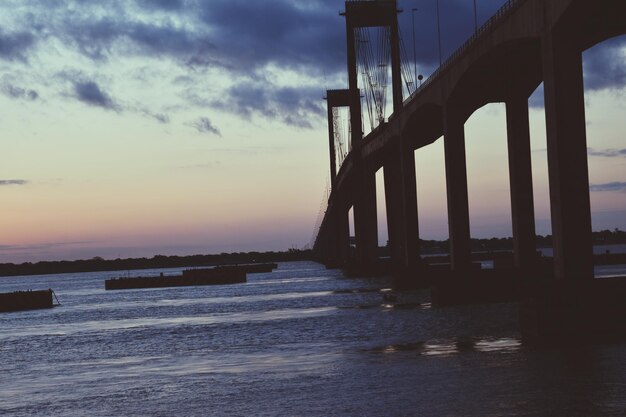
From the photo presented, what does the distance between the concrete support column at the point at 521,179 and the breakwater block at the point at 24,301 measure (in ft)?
184

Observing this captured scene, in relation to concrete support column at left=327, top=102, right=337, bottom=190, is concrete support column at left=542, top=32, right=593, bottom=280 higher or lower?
lower

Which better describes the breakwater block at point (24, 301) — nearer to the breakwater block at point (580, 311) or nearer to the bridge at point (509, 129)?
the bridge at point (509, 129)

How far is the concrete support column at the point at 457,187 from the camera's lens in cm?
5328

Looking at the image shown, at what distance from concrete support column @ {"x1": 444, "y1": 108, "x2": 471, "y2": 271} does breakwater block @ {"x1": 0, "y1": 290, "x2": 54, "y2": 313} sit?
51381mm

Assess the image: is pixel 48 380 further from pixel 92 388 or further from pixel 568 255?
pixel 568 255

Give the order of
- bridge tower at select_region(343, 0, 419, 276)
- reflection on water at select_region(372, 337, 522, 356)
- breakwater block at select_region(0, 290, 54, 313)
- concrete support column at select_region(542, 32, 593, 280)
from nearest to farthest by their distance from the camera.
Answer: reflection on water at select_region(372, 337, 522, 356)
concrete support column at select_region(542, 32, 593, 280)
bridge tower at select_region(343, 0, 419, 276)
breakwater block at select_region(0, 290, 54, 313)

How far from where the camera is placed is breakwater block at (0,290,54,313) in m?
91.4

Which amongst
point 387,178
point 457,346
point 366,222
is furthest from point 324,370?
point 366,222

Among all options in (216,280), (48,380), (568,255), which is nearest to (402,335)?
(568,255)

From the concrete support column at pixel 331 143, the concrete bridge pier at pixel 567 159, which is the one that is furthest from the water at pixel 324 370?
the concrete support column at pixel 331 143

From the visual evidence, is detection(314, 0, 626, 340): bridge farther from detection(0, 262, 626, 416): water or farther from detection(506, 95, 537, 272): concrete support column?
detection(0, 262, 626, 416): water

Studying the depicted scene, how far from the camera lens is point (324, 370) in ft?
87.7

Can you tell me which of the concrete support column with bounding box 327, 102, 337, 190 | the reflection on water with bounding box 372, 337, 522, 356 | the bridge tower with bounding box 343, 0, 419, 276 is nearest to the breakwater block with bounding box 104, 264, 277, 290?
the concrete support column with bounding box 327, 102, 337, 190

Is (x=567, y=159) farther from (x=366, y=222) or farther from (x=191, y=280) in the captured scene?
(x=191, y=280)
